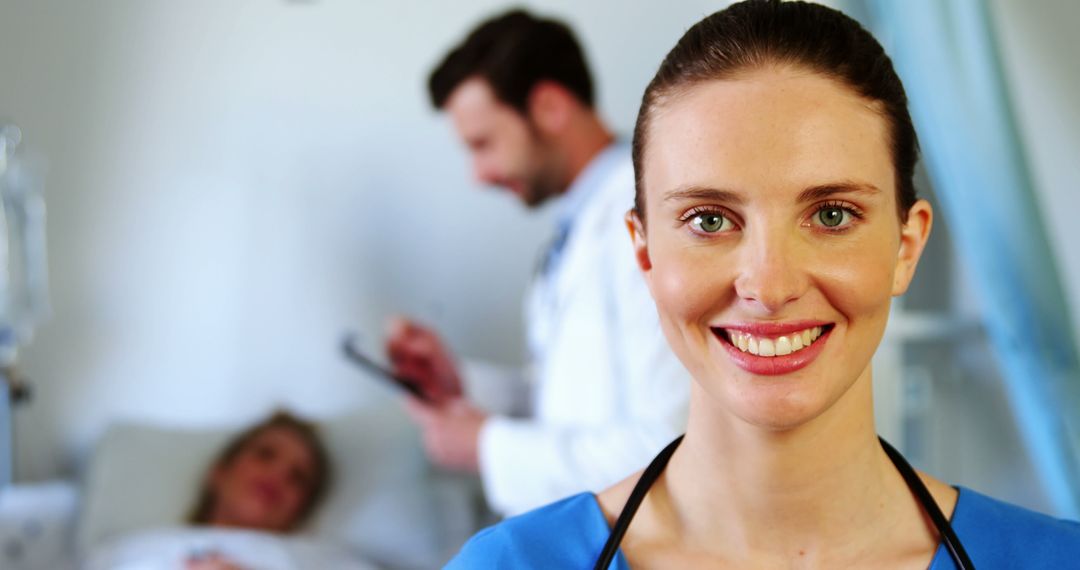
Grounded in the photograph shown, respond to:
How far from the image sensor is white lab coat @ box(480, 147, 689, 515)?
4.32ft

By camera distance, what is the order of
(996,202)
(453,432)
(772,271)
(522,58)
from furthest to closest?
(522,58) → (453,432) → (996,202) → (772,271)

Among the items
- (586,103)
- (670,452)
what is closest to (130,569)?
(586,103)

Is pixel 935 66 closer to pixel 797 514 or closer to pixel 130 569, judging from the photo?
pixel 797 514

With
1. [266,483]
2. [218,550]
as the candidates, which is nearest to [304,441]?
[266,483]

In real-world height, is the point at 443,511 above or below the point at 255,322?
below

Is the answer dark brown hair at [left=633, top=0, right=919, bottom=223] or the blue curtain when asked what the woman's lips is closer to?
dark brown hair at [left=633, top=0, right=919, bottom=223]

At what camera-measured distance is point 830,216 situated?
72cm

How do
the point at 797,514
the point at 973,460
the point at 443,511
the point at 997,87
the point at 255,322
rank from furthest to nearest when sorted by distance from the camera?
the point at 255,322 < the point at 443,511 < the point at 973,460 < the point at 997,87 < the point at 797,514

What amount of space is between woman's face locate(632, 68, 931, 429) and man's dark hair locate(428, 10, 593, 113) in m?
1.08

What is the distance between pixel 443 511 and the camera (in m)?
2.23

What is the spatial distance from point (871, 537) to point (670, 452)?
0.50ft

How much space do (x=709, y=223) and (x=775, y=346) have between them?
0.29 feet

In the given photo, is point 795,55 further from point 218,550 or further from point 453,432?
point 218,550

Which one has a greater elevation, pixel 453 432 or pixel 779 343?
pixel 779 343
